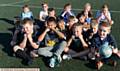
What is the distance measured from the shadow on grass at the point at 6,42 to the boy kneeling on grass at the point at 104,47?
219 centimetres

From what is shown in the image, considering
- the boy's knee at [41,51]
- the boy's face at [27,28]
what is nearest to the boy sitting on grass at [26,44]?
the boy's face at [27,28]

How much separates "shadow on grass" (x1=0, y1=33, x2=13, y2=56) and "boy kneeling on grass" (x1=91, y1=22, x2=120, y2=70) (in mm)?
2188

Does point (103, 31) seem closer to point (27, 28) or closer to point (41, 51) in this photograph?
point (41, 51)

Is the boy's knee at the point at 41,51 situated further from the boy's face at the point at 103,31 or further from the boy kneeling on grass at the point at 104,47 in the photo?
the boy's face at the point at 103,31

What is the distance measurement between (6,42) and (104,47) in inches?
113

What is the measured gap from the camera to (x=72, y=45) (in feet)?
28.6

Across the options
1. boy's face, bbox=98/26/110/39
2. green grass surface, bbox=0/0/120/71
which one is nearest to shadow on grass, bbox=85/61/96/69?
green grass surface, bbox=0/0/120/71

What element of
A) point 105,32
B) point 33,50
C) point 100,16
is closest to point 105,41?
point 105,32

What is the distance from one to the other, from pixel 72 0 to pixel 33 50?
735cm

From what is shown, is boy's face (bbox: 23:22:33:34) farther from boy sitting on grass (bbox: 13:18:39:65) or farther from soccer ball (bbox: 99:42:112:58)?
soccer ball (bbox: 99:42:112:58)

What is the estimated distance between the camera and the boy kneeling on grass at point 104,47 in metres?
8.10

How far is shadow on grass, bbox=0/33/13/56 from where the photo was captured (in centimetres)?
905

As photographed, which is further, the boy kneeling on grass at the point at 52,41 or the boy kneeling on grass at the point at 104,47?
the boy kneeling on grass at the point at 52,41

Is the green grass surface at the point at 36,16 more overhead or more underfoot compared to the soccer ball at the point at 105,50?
more underfoot
